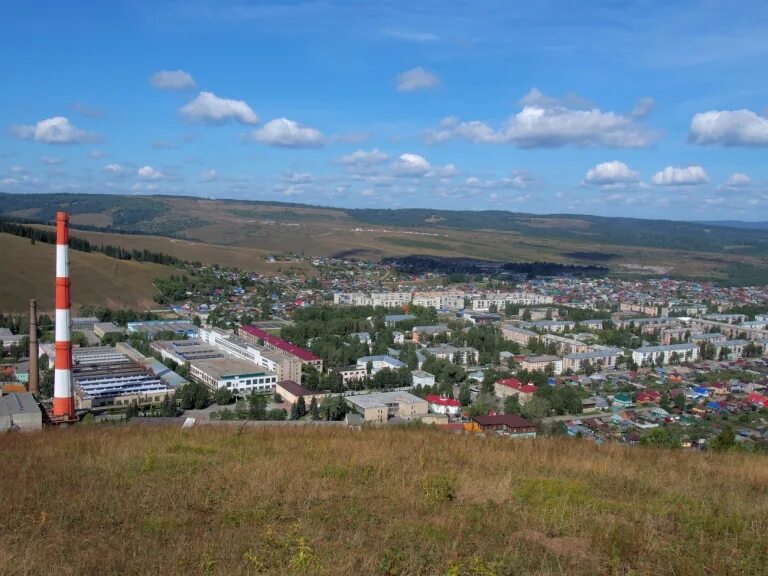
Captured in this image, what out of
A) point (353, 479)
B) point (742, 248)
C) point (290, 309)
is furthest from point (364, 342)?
point (742, 248)

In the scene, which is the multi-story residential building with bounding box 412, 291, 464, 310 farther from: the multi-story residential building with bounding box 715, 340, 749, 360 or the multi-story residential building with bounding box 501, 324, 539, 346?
the multi-story residential building with bounding box 715, 340, 749, 360

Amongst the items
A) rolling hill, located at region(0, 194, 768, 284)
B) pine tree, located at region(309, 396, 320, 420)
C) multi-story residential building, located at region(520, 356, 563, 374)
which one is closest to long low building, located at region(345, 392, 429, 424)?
pine tree, located at region(309, 396, 320, 420)

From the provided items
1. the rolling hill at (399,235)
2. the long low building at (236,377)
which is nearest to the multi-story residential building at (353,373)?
the long low building at (236,377)

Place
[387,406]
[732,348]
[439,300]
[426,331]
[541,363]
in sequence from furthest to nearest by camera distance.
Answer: [439,300] < [426,331] < [732,348] < [541,363] < [387,406]

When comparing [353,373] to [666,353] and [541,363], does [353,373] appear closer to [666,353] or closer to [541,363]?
[541,363]

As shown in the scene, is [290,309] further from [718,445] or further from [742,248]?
[742,248]

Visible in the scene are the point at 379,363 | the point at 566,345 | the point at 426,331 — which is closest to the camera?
the point at 379,363

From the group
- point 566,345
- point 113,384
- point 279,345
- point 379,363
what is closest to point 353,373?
point 379,363
